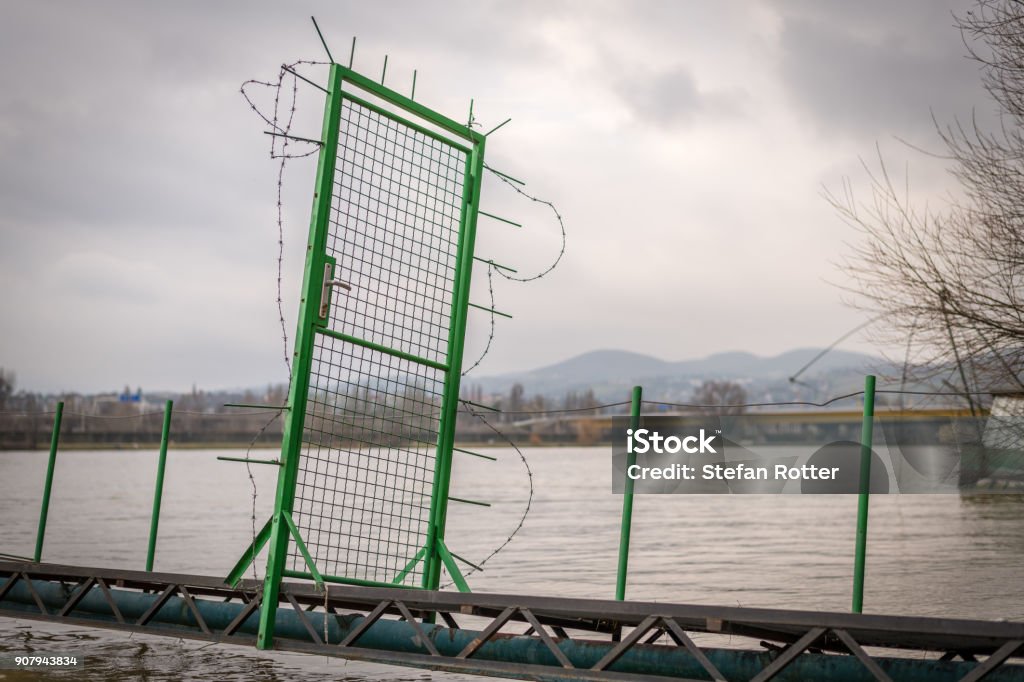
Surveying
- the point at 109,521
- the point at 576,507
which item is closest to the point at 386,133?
the point at 109,521

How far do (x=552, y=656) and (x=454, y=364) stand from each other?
106 inches

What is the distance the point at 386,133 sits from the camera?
27.5 feet

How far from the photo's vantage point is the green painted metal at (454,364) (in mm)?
8453

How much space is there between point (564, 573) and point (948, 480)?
320 inches

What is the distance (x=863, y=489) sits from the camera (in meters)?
7.77

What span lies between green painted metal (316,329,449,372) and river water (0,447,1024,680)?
264 centimetres

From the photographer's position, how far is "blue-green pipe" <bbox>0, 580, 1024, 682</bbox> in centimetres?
624

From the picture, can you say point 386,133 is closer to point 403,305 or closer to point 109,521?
point 403,305

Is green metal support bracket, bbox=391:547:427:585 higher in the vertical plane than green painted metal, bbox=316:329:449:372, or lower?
lower

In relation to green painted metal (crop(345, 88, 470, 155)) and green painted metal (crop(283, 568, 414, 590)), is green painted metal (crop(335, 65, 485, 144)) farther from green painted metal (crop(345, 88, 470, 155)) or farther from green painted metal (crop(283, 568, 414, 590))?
green painted metal (crop(283, 568, 414, 590))

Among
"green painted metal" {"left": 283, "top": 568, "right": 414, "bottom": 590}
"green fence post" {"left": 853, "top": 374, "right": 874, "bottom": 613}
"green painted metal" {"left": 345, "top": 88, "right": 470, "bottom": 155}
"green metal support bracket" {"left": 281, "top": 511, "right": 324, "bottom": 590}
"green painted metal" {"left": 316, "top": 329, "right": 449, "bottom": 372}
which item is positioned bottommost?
"green painted metal" {"left": 283, "top": 568, "right": 414, "bottom": 590}

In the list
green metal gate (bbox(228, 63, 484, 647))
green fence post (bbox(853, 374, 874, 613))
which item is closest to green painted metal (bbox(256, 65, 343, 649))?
green metal gate (bbox(228, 63, 484, 647))

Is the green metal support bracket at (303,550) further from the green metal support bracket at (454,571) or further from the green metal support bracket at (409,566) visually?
the green metal support bracket at (454,571)

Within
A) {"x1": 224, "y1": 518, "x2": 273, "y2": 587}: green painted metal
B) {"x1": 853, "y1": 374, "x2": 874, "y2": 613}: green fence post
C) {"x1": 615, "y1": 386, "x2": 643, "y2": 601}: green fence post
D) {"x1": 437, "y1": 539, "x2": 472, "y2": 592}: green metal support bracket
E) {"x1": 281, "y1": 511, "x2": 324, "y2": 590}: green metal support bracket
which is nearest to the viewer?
{"x1": 281, "y1": 511, "x2": 324, "y2": 590}: green metal support bracket
